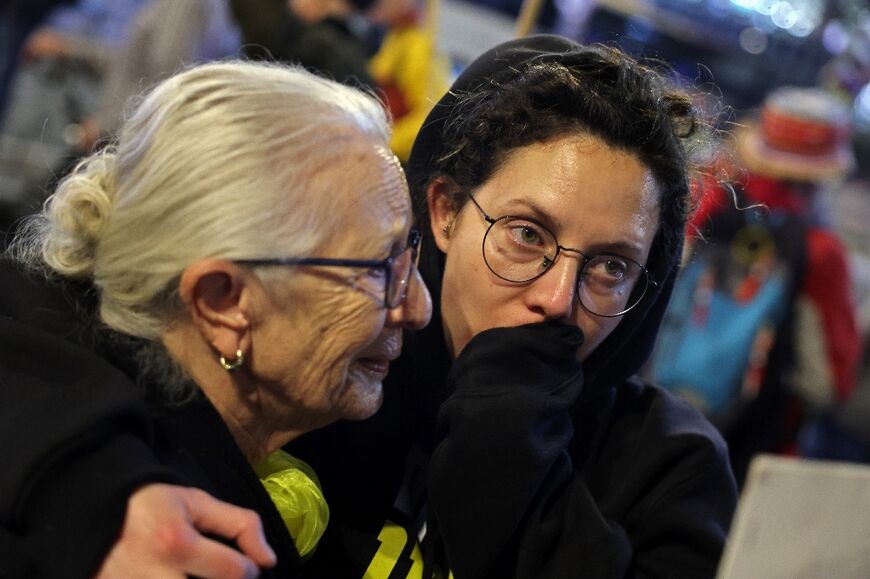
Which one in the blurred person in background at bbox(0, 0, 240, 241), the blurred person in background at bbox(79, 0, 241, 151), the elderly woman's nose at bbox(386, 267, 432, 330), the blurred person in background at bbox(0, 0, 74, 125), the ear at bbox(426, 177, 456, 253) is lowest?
the blurred person in background at bbox(0, 0, 240, 241)

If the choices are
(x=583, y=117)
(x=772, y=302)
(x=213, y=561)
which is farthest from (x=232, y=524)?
(x=772, y=302)

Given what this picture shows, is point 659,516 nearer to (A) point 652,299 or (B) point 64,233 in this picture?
(A) point 652,299

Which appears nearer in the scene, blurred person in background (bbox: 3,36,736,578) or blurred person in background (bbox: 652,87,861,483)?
blurred person in background (bbox: 3,36,736,578)

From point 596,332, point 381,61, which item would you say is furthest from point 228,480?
point 381,61

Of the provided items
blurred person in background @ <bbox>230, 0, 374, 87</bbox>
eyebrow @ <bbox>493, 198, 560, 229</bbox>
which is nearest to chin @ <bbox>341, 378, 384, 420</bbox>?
eyebrow @ <bbox>493, 198, 560, 229</bbox>

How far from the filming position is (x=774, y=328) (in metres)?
3.82

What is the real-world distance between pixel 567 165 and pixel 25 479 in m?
0.87

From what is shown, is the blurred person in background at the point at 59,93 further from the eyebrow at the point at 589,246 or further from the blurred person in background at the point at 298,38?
the eyebrow at the point at 589,246

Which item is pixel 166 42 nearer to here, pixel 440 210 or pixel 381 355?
pixel 440 210

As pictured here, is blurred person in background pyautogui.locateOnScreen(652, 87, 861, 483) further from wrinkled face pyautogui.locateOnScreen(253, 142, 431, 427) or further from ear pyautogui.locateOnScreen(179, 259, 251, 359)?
ear pyautogui.locateOnScreen(179, 259, 251, 359)

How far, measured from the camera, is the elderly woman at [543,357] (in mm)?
1496

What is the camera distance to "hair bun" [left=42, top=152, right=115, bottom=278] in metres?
1.37

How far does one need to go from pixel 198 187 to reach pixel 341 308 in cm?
25

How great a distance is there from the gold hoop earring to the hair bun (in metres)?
0.24
